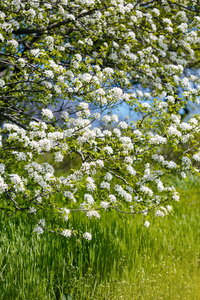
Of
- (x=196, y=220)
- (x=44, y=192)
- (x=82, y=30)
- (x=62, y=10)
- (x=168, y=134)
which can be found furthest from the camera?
(x=196, y=220)

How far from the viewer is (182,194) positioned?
32.0ft

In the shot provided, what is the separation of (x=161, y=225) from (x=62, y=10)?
14.3ft

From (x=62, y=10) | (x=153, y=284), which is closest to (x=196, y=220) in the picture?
(x=153, y=284)

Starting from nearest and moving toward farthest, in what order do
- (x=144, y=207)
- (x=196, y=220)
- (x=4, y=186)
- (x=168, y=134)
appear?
(x=4, y=186)
(x=144, y=207)
(x=168, y=134)
(x=196, y=220)

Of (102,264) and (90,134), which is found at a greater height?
(90,134)

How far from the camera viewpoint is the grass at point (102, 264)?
3.55m

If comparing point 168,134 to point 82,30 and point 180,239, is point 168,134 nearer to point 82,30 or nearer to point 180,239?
point 180,239

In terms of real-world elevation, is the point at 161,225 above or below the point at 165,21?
below

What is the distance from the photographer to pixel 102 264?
417 centimetres

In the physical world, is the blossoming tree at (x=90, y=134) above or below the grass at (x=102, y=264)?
above

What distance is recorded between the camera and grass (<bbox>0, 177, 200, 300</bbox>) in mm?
3549

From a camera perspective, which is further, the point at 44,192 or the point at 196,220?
the point at 196,220

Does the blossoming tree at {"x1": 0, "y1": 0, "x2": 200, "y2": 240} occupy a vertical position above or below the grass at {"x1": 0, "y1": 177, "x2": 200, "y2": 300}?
above

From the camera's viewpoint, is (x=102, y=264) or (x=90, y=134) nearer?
(x=90, y=134)
